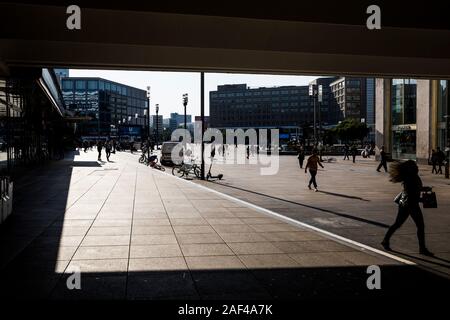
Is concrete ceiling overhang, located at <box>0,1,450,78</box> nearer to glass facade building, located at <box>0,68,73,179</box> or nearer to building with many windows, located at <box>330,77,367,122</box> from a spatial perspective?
glass facade building, located at <box>0,68,73,179</box>

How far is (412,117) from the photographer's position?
40.7 meters

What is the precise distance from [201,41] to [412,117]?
36364mm

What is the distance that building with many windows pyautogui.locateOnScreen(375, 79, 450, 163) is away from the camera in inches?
1393

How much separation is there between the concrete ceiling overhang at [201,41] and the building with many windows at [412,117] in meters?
25.7

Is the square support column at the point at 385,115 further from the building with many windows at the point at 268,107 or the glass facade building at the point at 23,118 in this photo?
the building with many windows at the point at 268,107

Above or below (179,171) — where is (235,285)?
below

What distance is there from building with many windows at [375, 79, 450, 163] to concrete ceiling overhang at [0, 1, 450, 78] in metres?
25.7

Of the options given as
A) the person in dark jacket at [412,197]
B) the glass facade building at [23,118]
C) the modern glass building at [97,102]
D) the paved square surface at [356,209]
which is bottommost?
the paved square surface at [356,209]

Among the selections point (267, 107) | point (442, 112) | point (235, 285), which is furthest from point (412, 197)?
point (267, 107)

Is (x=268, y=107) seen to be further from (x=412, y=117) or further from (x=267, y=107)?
(x=412, y=117)

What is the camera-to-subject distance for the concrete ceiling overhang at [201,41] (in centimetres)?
762

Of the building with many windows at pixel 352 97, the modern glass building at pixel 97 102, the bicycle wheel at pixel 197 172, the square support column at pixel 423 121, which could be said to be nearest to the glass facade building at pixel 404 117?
the square support column at pixel 423 121

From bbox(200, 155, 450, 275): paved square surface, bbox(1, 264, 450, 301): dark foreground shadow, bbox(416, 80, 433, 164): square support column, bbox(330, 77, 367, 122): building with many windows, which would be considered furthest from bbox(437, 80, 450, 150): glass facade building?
bbox(330, 77, 367, 122): building with many windows
